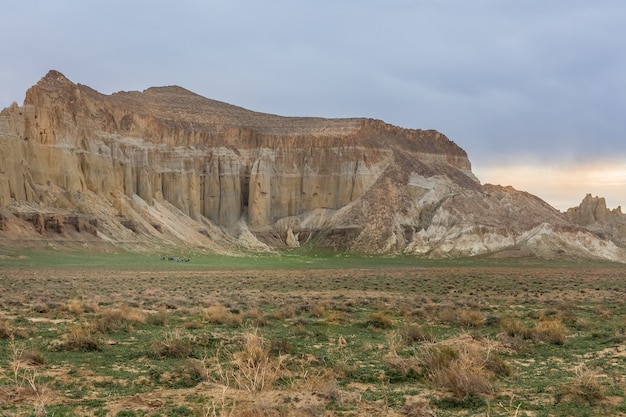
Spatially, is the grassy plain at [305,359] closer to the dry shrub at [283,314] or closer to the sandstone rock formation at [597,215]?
the dry shrub at [283,314]

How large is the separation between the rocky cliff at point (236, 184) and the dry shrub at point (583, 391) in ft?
205

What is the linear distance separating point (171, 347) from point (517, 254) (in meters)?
76.1

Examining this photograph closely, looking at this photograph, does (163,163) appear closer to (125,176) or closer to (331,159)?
(125,176)

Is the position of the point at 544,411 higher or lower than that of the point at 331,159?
lower

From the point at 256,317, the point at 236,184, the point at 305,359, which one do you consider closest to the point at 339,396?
the point at 305,359

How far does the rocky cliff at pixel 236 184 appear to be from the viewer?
251ft

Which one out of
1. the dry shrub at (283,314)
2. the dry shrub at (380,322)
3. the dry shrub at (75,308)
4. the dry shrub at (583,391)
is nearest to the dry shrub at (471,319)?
the dry shrub at (380,322)

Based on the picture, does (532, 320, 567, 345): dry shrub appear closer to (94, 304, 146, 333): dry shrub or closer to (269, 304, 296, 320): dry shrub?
(269, 304, 296, 320): dry shrub

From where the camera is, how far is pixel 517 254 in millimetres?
82812

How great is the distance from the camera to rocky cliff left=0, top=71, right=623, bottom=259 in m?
76.5

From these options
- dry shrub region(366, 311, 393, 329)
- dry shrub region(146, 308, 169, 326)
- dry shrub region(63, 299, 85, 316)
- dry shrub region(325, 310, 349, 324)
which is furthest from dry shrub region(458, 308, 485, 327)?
dry shrub region(63, 299, 85, 316)

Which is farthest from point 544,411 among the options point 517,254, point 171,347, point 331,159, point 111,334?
point 331,159

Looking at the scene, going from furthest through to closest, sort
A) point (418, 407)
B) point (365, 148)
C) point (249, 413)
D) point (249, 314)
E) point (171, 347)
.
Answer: point (365, 148) → point (249, 314) → point (171, 347) → point (418, 407) → point (249, 413)

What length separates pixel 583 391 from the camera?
9.89 meters
